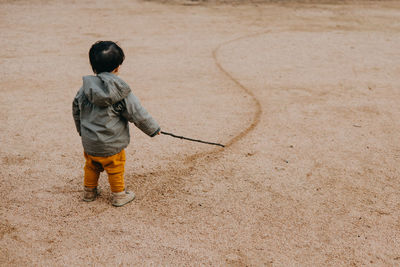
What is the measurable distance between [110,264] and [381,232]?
1.77 m

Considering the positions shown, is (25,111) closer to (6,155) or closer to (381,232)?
(6,155)

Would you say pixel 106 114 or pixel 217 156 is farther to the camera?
pixel 217 156

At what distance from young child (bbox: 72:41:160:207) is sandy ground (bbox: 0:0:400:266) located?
1.26 feet

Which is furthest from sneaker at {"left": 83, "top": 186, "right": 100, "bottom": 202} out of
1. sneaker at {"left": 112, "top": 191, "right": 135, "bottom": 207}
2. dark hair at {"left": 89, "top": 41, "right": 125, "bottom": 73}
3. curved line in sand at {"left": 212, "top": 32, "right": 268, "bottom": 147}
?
curved line in sand at {"left": 212, "top": 32, "right": 268, "bottom": 147}

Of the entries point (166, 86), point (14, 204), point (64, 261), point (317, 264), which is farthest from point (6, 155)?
point (317, 264)

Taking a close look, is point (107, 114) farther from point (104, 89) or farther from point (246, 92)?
point (246, 92)

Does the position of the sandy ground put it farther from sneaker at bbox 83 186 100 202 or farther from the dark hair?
the dark hair

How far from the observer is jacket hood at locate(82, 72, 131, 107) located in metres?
2.25

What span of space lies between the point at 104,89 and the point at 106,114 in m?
0.18

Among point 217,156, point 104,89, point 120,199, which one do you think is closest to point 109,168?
point 120,199

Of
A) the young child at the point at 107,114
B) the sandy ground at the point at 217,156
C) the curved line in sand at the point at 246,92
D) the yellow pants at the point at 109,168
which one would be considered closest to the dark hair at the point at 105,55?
the young child at the point at 107,114

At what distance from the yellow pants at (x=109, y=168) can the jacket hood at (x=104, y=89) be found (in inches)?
15.4

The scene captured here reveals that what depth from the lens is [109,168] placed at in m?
2.51

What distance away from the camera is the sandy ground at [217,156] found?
2.36 m
